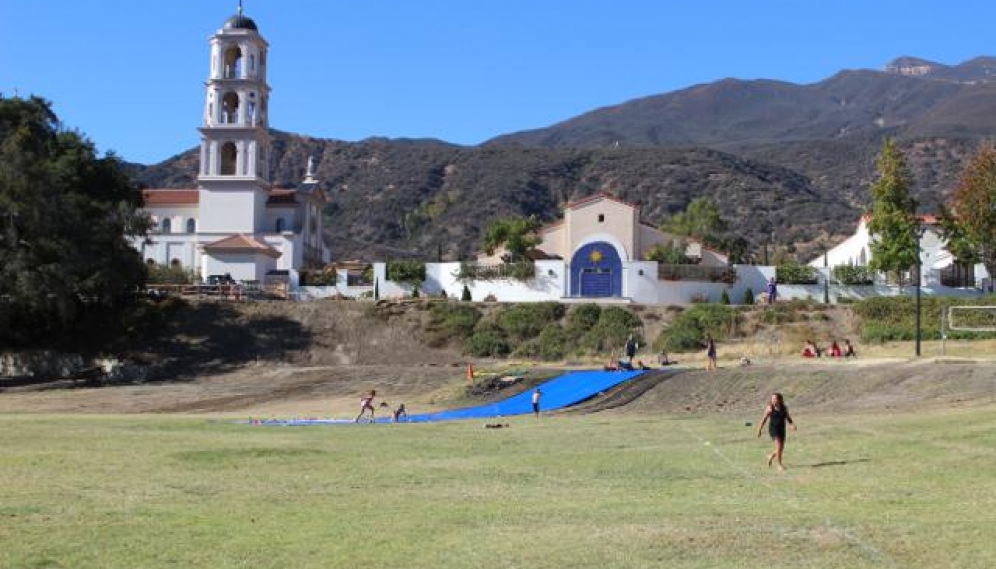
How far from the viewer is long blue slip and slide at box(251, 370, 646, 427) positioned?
3891cm

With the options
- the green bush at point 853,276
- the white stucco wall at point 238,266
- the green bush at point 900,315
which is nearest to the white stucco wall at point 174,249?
the white stucco wall at point 238,266

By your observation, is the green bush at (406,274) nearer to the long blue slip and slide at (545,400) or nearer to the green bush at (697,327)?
the green bush at (697,327)

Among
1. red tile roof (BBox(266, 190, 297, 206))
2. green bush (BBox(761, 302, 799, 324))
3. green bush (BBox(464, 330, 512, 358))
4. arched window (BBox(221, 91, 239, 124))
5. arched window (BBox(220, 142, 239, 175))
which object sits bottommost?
green bush (BBox(464, 330, 512, 358))

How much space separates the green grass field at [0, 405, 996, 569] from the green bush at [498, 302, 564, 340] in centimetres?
3557

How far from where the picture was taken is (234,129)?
86.9 metres

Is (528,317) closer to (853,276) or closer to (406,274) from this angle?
(406,274)

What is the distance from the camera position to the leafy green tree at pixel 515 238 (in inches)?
2852

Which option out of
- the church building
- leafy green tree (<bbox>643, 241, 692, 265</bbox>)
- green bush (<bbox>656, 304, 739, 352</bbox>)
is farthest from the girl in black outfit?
the church building

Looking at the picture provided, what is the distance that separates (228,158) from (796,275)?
44.3 metres

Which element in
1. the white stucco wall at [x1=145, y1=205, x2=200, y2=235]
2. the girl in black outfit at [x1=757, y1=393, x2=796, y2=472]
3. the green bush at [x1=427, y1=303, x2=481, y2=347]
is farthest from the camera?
the white stucco wall at [x1=145, y1=205, x2=200, y2=235]

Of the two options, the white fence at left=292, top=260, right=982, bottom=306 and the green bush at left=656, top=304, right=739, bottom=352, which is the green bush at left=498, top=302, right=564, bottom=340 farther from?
the green bush at left=656, top=304, right=739, bottom=352

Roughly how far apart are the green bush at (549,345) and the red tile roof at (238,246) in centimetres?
2466

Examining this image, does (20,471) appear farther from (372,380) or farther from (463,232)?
(463,232)

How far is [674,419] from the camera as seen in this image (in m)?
34.3
